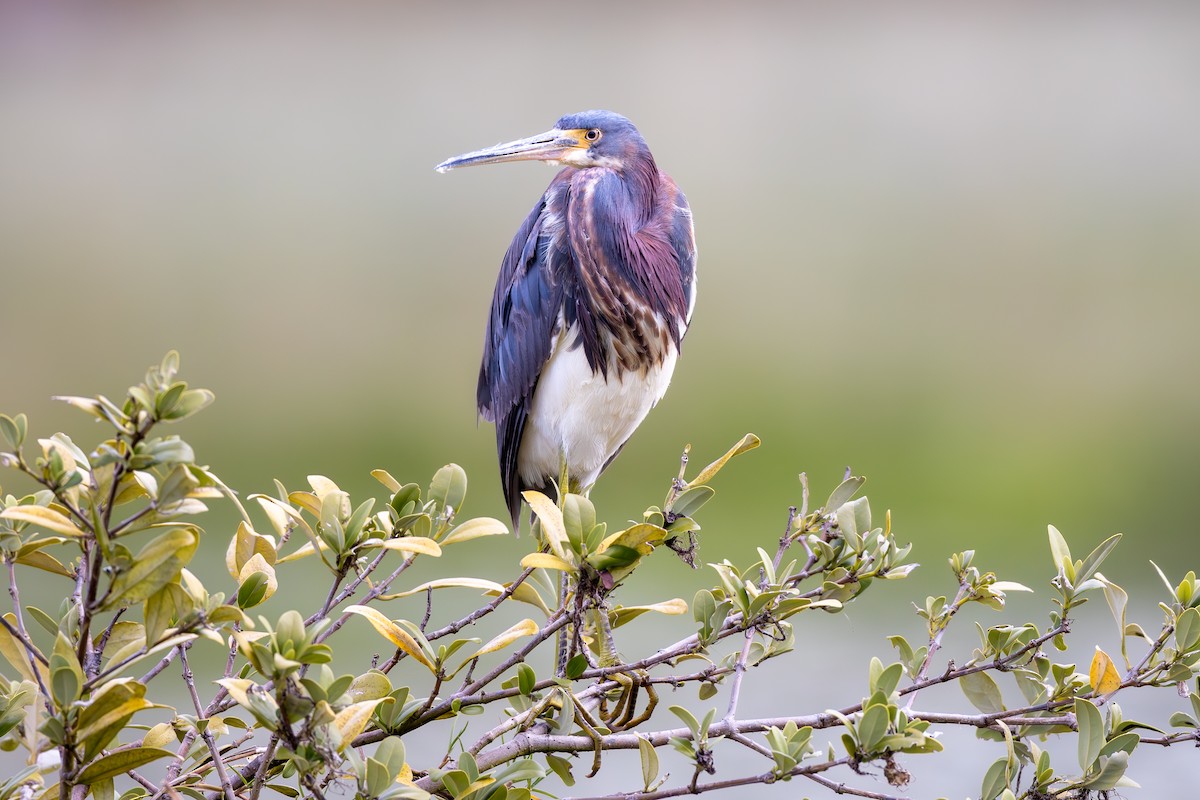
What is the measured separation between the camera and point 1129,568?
2.49m

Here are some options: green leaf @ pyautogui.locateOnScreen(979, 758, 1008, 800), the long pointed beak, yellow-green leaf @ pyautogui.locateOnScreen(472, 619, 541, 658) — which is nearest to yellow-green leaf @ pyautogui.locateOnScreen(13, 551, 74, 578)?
yellow-green leaf @ pyautogui.locateOnScreen(472, 619, 541, 658)

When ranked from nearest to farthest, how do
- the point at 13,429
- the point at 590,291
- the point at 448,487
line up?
the point at 13,429
the point at 448,487
the point at 590,291

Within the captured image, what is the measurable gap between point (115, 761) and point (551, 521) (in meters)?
0.22

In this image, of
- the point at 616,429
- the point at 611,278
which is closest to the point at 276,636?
the point at 611,278

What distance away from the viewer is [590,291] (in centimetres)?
113

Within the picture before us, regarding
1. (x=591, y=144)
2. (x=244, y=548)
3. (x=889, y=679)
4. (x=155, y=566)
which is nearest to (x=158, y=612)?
(x=155, y=566)

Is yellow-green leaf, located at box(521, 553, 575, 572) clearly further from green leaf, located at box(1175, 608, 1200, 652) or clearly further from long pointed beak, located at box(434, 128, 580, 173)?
long pointed beak, located at box(434, 128, 580, 173)

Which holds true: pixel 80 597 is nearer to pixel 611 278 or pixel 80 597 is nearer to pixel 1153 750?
pixel 611 278

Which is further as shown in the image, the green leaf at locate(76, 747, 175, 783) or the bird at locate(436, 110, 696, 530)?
the bird at locate(436, 110, 696, 530)

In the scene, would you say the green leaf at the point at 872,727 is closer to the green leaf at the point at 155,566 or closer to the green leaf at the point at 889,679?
the green leaf at the point at 889,679

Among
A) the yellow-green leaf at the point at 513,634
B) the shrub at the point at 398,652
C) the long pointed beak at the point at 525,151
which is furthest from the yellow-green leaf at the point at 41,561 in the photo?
the long pointed beak at the point at 525,151

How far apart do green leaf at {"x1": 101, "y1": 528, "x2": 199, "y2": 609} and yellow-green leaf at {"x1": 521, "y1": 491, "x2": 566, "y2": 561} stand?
0.55ft

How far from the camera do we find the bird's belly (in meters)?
1.19

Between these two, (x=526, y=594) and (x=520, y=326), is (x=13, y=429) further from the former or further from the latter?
(x=520, y=326)
